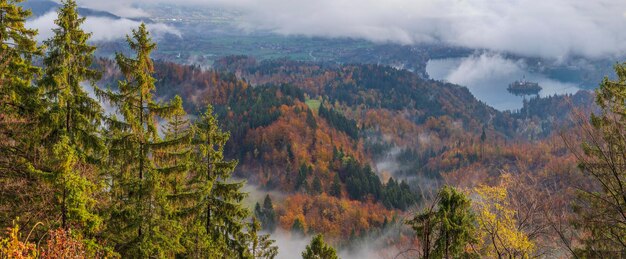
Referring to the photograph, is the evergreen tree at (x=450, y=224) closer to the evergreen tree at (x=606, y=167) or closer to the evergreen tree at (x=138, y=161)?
the evergreen tree at (x=606, y=167)

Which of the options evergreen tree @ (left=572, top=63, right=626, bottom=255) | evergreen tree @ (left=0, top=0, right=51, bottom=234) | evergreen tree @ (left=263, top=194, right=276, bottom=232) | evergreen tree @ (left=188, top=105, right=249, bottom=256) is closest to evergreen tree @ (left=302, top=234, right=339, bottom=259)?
evergreen tree @ (left=188, top=105, right=249, bottom=256)

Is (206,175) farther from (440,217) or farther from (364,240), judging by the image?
(364,240)

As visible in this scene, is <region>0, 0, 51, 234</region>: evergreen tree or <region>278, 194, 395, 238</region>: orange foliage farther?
<region>278, 194, 395, 238</region>: orange foliage

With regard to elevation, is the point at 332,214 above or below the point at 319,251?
below

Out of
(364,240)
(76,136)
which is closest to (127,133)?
(76,136)

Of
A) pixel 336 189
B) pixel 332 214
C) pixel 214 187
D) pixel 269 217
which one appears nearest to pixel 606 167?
pixel 214 187

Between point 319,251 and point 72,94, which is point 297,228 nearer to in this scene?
point 319,251

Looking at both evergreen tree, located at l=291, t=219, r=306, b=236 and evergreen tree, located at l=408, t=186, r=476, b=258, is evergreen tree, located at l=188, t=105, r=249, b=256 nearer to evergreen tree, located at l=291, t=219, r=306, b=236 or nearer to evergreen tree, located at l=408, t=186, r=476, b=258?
evergreen tree, located at l=408, t=186, r=476, b=258
